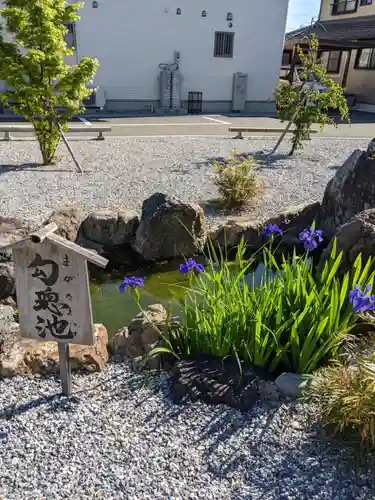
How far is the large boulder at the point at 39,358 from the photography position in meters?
2.91

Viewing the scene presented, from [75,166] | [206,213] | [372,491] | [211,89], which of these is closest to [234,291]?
[372,491]

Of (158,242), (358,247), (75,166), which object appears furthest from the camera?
(75,166)

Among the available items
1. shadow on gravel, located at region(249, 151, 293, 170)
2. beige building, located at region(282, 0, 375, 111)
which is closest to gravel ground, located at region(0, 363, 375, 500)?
shadow on gravel, located at region(249, 151, 293, 170)

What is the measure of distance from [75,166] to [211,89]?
11256 millimetres

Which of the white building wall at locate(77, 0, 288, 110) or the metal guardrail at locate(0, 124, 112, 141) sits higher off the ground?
the white building wall at locate(77, 0, 288, 110)

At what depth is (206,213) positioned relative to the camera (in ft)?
21.6

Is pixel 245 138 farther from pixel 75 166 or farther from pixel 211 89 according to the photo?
pixel 211 89

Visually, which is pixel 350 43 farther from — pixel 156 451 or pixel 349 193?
pixel 156 451

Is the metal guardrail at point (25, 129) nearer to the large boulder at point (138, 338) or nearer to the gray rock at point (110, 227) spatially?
the gray rock at point (110, 227)

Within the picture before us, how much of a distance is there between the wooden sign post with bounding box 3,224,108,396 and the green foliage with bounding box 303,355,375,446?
53.1 inches

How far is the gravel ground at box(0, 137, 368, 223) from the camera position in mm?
6746

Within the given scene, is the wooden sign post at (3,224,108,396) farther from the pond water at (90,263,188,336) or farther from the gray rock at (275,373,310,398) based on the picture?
the pond water at (90,263,188,336)

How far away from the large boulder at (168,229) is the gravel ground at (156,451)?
3039 mm

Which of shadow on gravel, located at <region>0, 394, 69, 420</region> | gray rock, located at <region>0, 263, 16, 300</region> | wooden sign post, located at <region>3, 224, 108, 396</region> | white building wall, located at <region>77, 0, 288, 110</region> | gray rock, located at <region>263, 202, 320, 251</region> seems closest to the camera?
wooden sign post, located at <region>3, 224, 108, 396</region>
